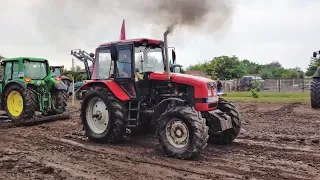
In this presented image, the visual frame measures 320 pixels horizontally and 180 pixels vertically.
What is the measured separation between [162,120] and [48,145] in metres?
2.80

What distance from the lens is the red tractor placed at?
22.7 ft

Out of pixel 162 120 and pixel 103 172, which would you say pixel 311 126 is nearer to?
pixel 162 120

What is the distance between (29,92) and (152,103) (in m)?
5.35

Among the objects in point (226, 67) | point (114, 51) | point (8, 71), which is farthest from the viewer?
point (226, 67)

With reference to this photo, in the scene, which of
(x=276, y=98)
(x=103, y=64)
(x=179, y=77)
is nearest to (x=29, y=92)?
(x=103, y=64)

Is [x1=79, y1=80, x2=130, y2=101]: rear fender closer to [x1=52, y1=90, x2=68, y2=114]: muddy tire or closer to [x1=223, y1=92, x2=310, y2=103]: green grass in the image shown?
[x1=52, y1=90, x2=68, y2=114]: muddy tire

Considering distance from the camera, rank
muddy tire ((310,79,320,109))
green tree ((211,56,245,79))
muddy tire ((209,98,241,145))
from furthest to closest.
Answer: green tree ((211,56,245,79))
muddy tire ((310,79,320,109))
muddy tire ((209,98,241,145))

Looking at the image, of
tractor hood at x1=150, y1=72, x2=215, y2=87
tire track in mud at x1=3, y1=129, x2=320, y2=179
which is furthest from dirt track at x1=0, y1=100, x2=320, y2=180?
tractor hood at x1=150, y1=72, x2=215, y2=87

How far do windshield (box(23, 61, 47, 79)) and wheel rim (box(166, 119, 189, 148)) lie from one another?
7020mm

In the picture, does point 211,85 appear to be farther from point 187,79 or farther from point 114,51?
point 114,51

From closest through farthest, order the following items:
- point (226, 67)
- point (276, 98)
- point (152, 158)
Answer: point (152, 158) → point (276, 98) → point (226, 67)

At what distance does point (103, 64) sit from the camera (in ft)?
28.1

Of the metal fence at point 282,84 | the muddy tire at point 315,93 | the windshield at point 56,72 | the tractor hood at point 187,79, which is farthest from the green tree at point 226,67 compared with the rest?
the tractor hood at point 187,79

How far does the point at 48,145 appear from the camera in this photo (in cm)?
823
